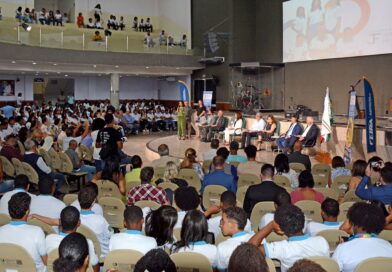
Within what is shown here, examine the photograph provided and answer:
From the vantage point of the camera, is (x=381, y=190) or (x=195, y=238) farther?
(x=381, y=190)

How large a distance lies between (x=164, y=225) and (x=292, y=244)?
1048 mm

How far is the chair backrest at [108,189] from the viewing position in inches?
250

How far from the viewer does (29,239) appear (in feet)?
12.4

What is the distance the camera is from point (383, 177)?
206 inches

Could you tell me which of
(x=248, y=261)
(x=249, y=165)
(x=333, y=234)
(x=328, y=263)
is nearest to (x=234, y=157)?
(x=249, y=165)

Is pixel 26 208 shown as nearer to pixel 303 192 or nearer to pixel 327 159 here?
pixel 303 192

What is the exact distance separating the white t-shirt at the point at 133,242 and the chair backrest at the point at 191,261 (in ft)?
1.76

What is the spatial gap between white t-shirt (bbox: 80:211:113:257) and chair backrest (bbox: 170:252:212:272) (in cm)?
146

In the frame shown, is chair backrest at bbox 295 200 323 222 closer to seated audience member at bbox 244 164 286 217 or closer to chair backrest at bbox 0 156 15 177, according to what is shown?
seated audience member at bbox 244 164 286 217

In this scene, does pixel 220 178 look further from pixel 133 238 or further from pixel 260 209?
pixel 133 238

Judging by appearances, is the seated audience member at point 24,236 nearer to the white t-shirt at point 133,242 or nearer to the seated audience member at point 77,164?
the white t-shirt at point 133,242

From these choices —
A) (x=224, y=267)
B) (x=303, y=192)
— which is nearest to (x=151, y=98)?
(x=303, y=192)

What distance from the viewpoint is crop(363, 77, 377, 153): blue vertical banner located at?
9.44 m

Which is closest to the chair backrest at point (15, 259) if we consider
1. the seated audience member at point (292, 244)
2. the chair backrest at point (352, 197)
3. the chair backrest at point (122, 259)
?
the chair backrest at point (122, 259)
